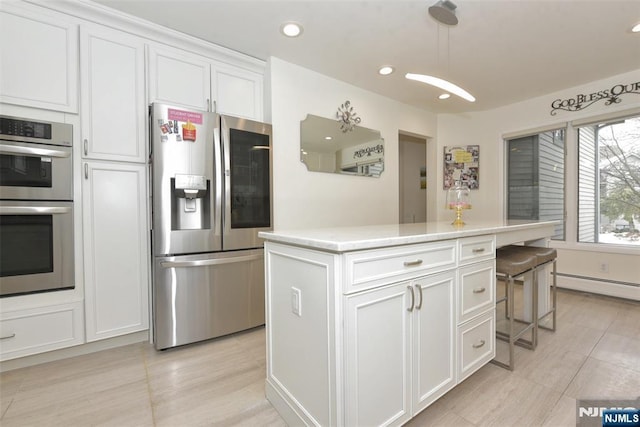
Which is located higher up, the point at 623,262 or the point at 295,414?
the point at 623,262

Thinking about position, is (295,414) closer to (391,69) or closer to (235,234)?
(235,234)

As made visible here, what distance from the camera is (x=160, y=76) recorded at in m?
2.36

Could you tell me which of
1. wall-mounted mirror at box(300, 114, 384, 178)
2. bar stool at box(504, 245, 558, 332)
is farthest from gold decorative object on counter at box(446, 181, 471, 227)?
wall-mounted mirror at box(300, 114, 384, 178)

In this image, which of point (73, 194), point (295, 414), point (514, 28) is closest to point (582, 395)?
point (295, 414)

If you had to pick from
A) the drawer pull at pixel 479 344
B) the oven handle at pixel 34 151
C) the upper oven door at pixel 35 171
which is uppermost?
the oven handle at pixel 34 151

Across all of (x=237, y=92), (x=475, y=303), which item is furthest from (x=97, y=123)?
(x=475, y=303)

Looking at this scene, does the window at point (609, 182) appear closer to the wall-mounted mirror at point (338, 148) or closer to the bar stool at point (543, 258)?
the bar stool at point (543, 258)

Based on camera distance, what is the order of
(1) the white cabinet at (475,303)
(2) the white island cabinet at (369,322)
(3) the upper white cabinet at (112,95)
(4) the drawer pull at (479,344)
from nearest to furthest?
1. (2) the white island cabinet at (369,322)
2. (1) the white cabinet at (475,303)
3. (4) the drawer pull at (479,344)
4. (3) the upper white cabinet at (112,95)

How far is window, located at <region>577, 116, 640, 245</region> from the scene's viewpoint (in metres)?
3.22

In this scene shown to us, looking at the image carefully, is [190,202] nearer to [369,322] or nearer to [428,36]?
[369,322]

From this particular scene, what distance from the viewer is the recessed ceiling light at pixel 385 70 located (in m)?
3.02

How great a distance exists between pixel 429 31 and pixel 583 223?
312cm

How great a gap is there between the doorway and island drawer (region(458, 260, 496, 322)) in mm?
3636

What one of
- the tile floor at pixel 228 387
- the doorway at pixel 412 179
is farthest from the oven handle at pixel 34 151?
the doorway at pixel 412 179
